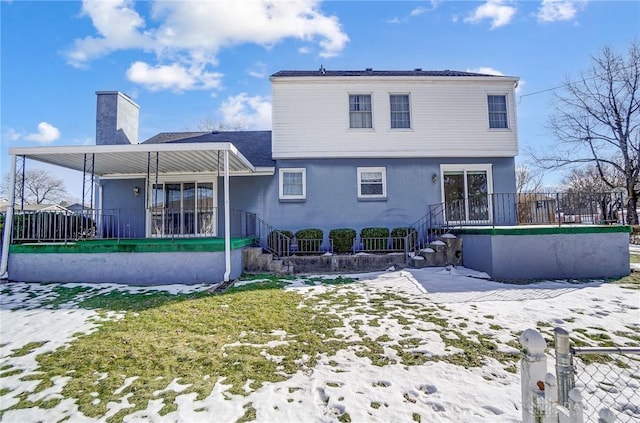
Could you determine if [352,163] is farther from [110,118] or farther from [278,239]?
[110,118]

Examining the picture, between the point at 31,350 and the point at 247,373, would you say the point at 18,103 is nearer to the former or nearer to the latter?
the point at 31,350

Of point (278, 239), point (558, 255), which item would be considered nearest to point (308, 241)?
point (278, 239)

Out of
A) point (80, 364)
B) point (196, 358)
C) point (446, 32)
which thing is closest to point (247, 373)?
point (196, 358)

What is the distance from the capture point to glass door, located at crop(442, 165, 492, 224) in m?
11.4

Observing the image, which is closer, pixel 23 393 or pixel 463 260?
pixel 23 393

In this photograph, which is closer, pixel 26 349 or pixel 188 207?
pixel 26 349

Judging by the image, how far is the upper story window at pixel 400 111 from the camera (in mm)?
11539

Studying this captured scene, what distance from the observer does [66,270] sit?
24.6 feet

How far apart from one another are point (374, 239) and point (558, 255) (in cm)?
501

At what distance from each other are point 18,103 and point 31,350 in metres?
14.2

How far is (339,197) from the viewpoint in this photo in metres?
11.2

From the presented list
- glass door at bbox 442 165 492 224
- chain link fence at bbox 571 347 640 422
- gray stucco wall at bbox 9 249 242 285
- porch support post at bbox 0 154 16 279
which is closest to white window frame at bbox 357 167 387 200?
glass door at bbox 442 165 492 224

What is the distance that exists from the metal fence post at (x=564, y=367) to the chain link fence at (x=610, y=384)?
58cm

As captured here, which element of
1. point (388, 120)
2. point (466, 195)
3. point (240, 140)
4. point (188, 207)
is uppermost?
point (388, 120)
